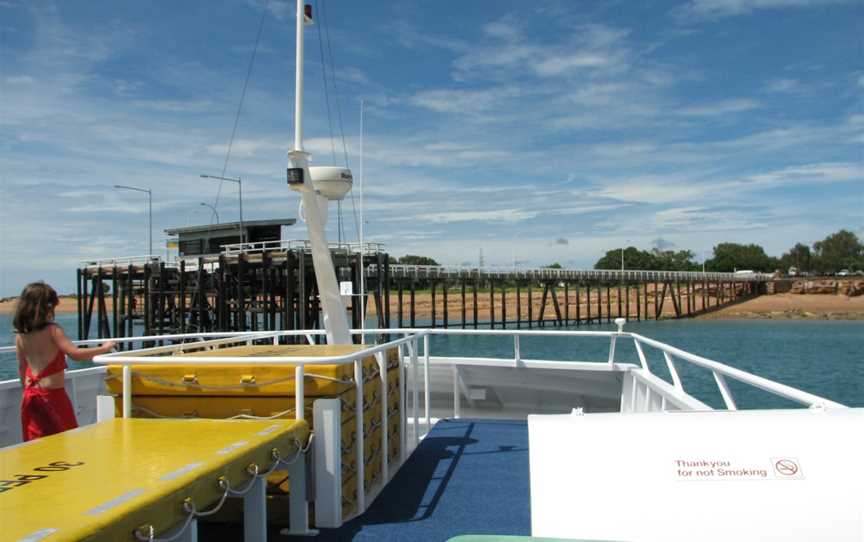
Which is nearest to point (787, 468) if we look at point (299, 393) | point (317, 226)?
point (299, 393)

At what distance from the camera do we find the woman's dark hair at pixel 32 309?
3750 mm

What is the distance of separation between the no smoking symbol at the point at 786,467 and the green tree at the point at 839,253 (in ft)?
428

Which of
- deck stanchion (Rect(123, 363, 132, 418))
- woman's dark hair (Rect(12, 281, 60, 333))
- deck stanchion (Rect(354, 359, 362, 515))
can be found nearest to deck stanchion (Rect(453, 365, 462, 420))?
deck stanchion (Rect(354, 359, 362, 515))

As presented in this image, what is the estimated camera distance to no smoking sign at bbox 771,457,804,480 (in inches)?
87.0

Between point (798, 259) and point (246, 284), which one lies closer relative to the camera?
point (246, 284)

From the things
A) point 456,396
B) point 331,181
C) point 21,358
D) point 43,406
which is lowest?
point 456,396

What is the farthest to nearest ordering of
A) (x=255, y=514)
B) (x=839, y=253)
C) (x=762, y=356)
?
1. (x=839, y=253)
2. (x=762, y=356)
3. (x=255, y=514)

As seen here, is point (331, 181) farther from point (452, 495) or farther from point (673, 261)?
point (673, 261)

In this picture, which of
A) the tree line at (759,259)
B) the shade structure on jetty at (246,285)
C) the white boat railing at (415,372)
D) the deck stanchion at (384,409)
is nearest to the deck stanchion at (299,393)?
the white boat railing at (415,372)

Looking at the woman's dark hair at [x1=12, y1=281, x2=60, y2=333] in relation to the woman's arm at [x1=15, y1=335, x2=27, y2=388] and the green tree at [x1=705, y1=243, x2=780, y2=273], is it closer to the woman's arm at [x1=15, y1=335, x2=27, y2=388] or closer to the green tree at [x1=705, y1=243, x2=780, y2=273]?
the woman's arm at [x1=15, y1=335, x2=27, y2=388]

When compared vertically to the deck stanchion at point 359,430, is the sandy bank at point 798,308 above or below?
below

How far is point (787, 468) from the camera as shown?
2234 mm

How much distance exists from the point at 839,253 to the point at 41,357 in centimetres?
13763

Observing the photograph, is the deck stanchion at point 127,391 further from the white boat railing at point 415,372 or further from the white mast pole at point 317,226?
the white mast pole at point 317,226
